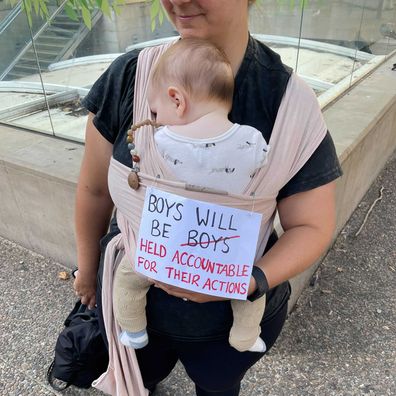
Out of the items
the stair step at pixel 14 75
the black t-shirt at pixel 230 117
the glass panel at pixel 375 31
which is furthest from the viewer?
the glass panel at pixel 375 31

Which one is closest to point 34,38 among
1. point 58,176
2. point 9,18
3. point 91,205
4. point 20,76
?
point 9,18

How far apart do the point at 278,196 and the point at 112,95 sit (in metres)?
0.57

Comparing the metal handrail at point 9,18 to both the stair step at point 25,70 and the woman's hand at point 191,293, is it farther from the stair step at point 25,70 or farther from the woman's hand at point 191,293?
the woman's hand at point 191,293

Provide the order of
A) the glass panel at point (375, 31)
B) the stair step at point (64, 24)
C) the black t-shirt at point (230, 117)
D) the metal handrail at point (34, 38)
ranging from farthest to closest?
the glass panel at point (375, 31) < the stair step at point (64, 24) < the metal handrail at point (34, 38) < the black t-shirt at point (230, 117)

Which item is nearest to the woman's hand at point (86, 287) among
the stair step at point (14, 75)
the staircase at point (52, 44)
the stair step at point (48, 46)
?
the staircase at point (52, 44)

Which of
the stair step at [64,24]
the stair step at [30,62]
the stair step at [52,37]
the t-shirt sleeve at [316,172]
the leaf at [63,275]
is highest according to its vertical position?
the t-shirt sleeve at [316,172]

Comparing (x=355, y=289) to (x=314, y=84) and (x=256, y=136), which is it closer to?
(x=256, y=136)

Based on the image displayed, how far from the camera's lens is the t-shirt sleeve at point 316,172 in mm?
1147

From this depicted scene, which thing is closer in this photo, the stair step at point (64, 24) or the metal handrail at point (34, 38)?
the metal handrail at point (34, 38)

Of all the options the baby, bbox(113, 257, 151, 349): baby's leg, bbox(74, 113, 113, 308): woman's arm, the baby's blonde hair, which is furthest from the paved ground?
the baby's blonde hair

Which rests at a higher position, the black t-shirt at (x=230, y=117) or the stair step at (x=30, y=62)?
the black t-shirt at (x=230, y=117)

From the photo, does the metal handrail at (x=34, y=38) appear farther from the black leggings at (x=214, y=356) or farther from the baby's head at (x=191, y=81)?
the black leggings at (x=214, y=356)

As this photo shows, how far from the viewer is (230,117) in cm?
115

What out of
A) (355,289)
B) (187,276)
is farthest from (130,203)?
(355,289)
